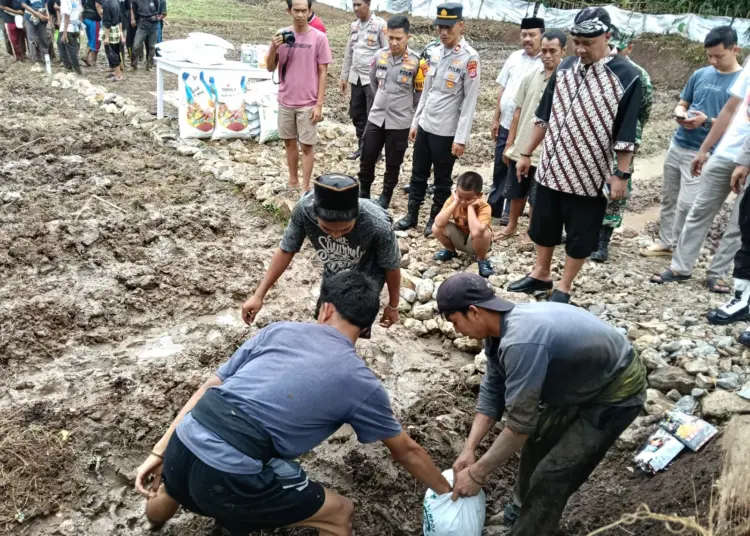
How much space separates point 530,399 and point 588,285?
2.78 meters

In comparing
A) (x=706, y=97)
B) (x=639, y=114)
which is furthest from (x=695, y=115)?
(x=639, y=114)

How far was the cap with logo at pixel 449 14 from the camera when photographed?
4.82m

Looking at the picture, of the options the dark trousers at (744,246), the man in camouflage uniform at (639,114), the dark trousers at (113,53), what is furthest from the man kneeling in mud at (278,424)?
the dark trousers at (113,53)

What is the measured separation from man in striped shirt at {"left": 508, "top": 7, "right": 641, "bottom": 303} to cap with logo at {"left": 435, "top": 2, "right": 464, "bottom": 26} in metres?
1.31

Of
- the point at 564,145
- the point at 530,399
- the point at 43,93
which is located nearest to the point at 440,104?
the point at 564,145

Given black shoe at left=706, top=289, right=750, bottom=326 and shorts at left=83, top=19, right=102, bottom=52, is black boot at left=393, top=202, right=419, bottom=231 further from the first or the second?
shorts at left=83, top=19, right=102, bottom=52

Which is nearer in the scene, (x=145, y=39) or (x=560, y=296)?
(x=560, y=296)

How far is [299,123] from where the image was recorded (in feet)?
19.0

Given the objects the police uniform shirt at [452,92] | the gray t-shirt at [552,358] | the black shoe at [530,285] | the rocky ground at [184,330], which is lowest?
the rocky ground at [184,330]

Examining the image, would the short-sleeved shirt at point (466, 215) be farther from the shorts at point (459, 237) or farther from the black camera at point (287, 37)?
the black camera at point (287, 37)

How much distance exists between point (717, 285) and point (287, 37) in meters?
4.14

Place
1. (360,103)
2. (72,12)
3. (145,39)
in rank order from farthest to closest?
(145,39)
(72,12)
(360,103)

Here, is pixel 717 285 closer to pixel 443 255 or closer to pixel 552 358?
pixel 443 255

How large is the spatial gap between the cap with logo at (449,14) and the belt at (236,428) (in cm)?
379
